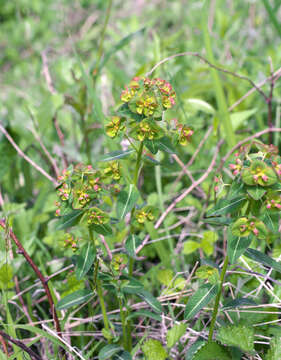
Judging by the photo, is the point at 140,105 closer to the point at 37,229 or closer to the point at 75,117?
the point at 37,229

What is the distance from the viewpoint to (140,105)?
1119mm

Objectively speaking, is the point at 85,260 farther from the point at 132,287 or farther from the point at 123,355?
the point at 123,355

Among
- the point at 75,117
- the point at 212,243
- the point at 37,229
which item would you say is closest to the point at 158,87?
the point at 212,243

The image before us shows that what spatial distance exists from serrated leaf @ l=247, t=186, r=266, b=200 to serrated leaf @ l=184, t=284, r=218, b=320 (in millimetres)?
320

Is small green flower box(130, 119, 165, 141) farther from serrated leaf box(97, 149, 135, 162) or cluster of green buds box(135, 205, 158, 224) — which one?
cluster of green buds box(135, 205, 158, 224)

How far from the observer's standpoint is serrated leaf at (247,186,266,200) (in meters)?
0.98

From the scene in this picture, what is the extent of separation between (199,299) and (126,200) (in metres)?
0.35

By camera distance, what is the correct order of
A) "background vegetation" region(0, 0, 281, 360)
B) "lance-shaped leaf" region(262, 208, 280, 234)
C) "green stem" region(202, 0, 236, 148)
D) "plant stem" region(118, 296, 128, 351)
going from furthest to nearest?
1. "green stem" region(202, 0, 236, 148)
2. "background vegetation" region(0, 0, 281, 360)
3. "plant stem" region(118, 296, 128, 351)
4. "lance-shaped leaf" region(262, 208, 280, 234)

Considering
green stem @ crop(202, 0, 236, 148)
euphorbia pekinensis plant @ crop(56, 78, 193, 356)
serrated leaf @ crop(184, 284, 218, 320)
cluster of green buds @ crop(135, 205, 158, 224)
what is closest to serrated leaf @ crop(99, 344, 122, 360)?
euphorbia pekinensis plant @ crop(56, 78, 193, 356)

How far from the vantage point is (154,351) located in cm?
127

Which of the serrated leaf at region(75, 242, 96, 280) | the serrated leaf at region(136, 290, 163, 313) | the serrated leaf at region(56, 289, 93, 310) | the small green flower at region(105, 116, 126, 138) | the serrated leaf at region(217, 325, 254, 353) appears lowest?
the serrated leaf at region(217, 325, 254, 353)

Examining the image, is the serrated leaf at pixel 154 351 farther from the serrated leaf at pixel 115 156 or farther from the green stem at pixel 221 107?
the green stem at pixel 221 107

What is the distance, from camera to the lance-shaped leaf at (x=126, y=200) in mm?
1196

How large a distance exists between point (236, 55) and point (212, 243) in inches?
66.1
